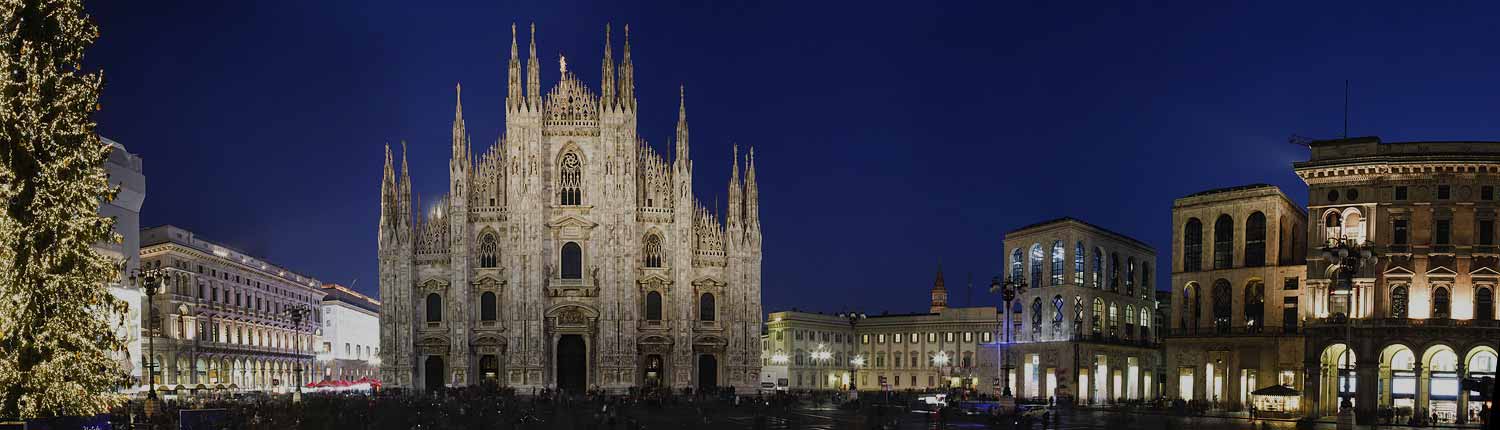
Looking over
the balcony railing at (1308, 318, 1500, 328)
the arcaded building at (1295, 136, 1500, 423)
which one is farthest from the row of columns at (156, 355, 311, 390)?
the arcaded building at (1295, 136, 1500, 423)

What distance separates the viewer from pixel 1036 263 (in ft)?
222

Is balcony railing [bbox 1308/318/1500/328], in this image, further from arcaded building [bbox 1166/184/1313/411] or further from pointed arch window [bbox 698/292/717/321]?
pointed arch window [bbox 698/292/717/321]

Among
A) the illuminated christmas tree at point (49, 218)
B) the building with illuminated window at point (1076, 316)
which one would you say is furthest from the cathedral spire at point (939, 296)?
the illuminated christmas tree at point (49, 218)

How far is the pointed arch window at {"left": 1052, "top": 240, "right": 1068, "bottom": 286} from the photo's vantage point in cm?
6544

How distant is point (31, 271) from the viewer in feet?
51.7

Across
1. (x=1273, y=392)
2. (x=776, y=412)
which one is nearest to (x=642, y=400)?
(x=776, y=412)

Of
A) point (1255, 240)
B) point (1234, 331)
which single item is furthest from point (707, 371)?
point (1255, 240)

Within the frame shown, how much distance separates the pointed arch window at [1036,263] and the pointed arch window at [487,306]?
34.3 metres

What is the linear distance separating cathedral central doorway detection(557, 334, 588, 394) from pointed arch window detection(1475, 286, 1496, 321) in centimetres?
4830

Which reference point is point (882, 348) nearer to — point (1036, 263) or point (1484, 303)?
point (1036, 263)

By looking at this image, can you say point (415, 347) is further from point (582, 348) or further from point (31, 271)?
point (31, 271)

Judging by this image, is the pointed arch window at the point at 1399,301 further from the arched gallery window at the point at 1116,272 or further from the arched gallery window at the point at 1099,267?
the arched gallery window at the point at 1116,272

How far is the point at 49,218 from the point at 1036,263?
5917 cm

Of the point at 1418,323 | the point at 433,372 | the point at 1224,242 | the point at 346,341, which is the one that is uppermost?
the point at 1224,242
